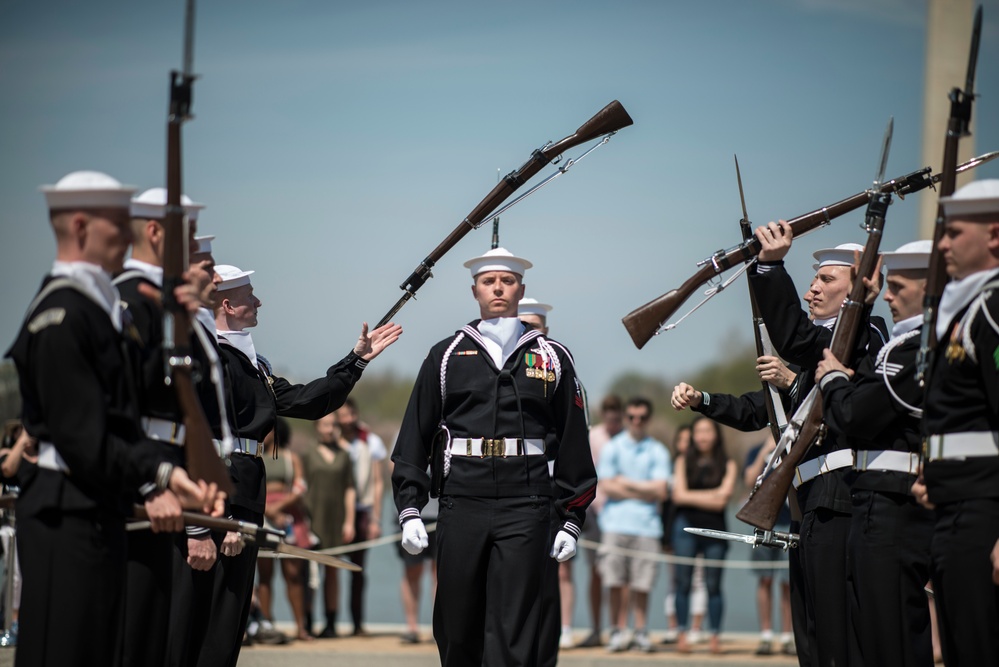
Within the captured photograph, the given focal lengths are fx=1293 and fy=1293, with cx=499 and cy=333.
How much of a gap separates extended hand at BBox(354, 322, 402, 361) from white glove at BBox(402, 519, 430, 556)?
1088 mm

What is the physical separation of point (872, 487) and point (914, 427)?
13.7 inches

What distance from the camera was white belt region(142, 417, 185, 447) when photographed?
5.29 metres

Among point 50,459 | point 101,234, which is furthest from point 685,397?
point 50,459

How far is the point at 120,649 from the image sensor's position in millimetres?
4809

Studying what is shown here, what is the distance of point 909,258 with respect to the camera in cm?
620

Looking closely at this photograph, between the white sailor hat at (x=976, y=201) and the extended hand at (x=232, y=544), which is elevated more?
the white sailor hat at (x=976, y=201)

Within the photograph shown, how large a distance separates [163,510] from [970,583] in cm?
303

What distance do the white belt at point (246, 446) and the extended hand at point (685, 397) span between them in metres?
2.41

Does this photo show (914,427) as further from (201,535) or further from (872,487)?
(201,535)

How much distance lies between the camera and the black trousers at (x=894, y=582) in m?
Result: 6.05

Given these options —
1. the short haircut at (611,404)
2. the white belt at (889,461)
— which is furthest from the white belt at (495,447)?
the short haircut at (611,404)

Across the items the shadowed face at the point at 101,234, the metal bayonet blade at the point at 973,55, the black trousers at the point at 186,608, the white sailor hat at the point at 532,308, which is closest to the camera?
the shadowed face at the point at 101,234

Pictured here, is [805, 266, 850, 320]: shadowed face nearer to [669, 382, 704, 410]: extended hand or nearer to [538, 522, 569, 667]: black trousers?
[669, 382, 704, 410]: extended hand

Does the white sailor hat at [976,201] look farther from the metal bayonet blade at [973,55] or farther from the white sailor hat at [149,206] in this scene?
the white sailor hat at [149,206]
